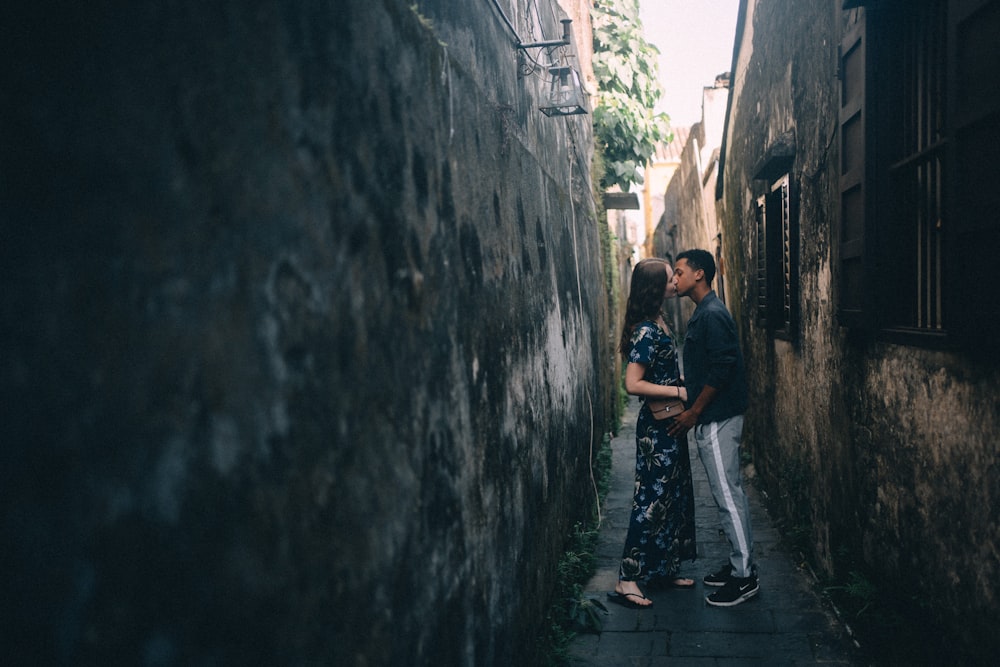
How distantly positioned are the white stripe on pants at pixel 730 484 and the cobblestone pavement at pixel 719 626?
278 mm

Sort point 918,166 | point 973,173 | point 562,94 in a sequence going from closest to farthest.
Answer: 1. point 973,173
2. point 918,166
3. point 562,94

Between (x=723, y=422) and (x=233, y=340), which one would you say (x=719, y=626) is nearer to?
(x=723, y=422)

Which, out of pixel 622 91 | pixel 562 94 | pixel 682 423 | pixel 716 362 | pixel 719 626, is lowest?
pixel 719 626

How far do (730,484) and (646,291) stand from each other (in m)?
1.08

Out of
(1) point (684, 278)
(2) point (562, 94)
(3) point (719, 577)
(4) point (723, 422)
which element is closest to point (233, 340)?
(4) point (723, 422)

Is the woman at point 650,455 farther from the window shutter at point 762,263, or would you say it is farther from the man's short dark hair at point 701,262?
the window shutter at point 762,263

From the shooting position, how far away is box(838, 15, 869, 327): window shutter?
315cm

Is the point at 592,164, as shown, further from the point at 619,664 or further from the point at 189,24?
the point at 189,24

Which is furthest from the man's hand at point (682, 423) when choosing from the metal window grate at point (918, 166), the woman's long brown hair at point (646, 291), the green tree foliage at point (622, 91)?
the green tree foliage at point (622, 91)

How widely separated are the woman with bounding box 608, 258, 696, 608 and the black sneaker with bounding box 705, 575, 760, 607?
306 millimetres

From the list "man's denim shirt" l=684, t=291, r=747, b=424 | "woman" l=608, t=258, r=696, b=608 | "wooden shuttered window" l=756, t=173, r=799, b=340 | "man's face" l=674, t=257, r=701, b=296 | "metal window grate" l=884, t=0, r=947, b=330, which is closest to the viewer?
"metal window grate" l=884, t=0, r=947, b=330

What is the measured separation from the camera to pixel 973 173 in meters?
2.15

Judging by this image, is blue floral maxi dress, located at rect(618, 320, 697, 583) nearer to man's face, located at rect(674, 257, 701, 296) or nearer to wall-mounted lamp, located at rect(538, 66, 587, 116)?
man's face, located at rect(674, 257, 701, 296)

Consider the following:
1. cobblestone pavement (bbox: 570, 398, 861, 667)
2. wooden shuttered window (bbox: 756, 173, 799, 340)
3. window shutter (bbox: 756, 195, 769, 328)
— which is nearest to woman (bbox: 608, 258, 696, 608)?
cobblestone pavement (bbox: 570, 398, 861, 667)
